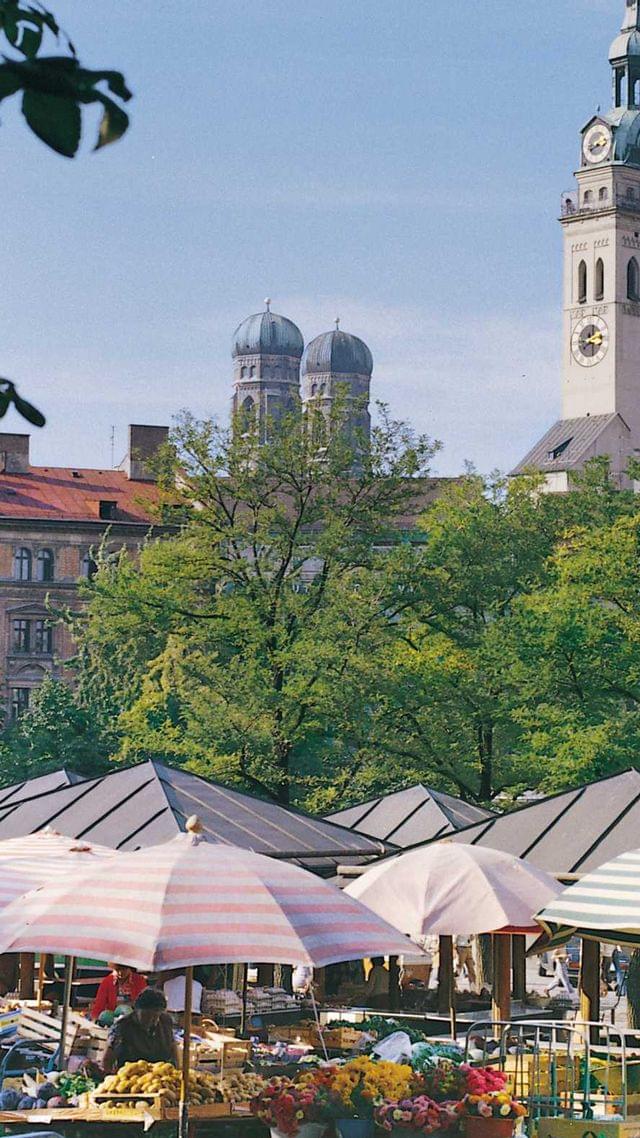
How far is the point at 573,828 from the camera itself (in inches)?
816

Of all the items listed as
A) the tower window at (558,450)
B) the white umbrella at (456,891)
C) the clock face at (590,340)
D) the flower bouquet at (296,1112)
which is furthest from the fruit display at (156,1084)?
the clock face at (590,340)

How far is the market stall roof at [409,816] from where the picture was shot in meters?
26.7

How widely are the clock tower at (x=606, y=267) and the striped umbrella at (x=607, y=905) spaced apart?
12541 cm

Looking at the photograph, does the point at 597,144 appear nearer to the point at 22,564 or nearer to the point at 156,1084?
the point at 22,564

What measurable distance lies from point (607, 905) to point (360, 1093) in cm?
293

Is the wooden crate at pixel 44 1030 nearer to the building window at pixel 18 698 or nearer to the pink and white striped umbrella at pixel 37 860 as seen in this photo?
the pink and white striped umbrella at pixel 37 860

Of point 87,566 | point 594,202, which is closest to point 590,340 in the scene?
point 594,202

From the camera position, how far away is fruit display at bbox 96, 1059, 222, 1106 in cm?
1174

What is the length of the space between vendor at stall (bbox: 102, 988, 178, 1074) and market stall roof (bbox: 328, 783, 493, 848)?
13799 mm

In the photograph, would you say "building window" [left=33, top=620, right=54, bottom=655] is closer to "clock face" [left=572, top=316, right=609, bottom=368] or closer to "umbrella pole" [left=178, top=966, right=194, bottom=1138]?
"clock face" [left=572, top=316, right=609, bottom=368]

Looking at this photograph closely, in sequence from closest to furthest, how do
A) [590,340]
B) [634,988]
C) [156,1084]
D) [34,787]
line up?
[156,1084]
[634,988]
[34,787]
[590,340]

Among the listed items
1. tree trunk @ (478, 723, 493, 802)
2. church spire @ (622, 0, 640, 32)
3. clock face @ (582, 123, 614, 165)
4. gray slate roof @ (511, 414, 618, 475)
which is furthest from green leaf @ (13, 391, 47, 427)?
church spire @ (622, 0, 640, 32)

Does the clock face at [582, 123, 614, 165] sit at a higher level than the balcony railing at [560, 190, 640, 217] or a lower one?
higher

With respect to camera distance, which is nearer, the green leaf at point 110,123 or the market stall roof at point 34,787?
the green leaf at point 110,123
